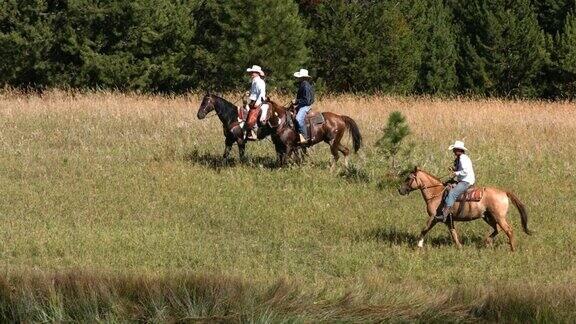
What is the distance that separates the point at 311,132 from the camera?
20.3 metres

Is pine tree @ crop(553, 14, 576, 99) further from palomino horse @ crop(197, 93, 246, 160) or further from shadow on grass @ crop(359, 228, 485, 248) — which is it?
shadow on grass @ crop(359, 228, 485, 248)

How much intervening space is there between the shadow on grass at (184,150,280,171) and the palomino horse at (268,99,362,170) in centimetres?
49

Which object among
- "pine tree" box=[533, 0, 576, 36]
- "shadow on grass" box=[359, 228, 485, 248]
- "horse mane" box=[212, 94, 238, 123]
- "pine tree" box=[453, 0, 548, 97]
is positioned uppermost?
"pine tree" box=[533, 0, 576, 36]

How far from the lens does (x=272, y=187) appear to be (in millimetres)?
18406

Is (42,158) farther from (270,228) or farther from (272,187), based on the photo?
(270,228)

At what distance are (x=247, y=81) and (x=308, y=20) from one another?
188 inches

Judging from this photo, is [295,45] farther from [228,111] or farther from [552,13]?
[228,111]

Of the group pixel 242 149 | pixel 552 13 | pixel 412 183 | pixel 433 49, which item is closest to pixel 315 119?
pixel 242 149

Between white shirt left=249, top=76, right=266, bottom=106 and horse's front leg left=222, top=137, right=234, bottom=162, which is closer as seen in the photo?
white shirt left=249, top=76, right=266, bottom=106

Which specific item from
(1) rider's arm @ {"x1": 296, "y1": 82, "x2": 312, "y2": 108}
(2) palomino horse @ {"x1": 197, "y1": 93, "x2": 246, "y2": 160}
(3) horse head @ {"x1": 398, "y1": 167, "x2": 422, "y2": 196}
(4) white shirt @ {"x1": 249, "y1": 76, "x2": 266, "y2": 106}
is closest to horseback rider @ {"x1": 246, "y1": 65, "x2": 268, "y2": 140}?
(4) white shirt @ {"x1": 249, "y1": 76, "x2": 266, "y2": 106}

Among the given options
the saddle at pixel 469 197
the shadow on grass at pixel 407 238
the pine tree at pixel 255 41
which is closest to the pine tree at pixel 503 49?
the pine tree at pixel 255 41

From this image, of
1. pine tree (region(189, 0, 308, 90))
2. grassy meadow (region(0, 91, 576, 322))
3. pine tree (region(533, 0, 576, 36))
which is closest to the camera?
grassy meadow (region(0, 91, 576, 322))

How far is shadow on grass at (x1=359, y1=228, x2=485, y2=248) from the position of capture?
14.4 metres

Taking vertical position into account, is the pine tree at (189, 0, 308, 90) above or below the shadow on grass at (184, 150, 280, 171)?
above
